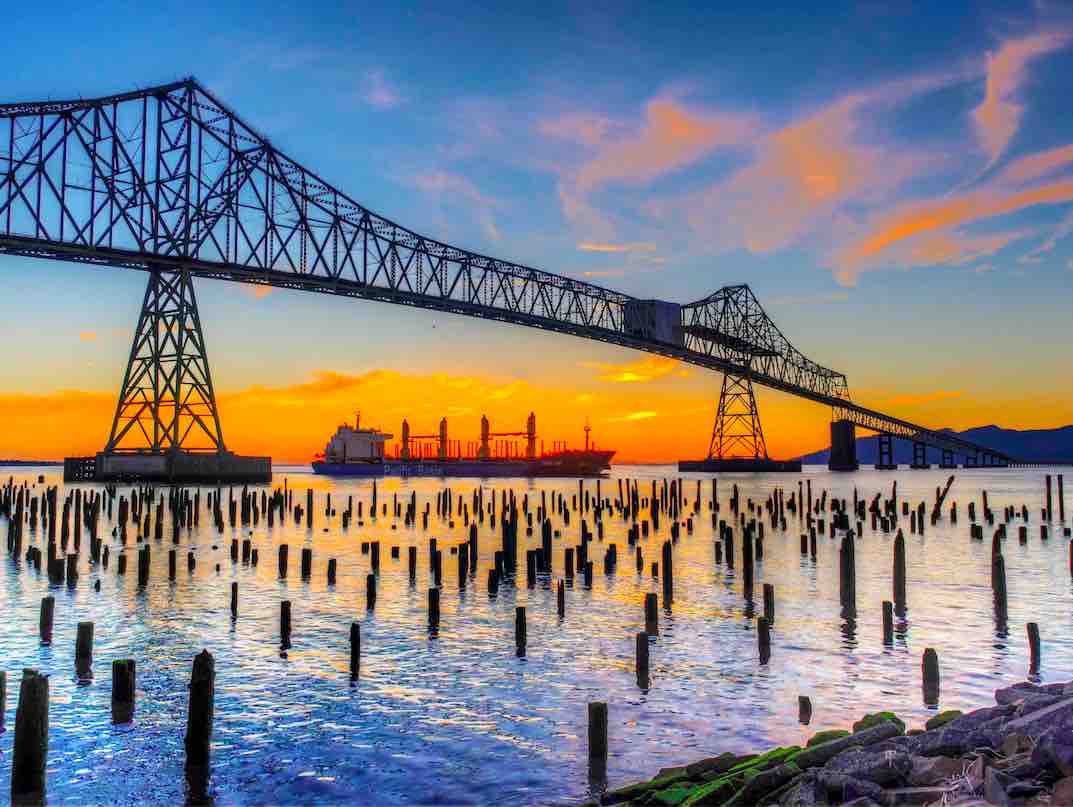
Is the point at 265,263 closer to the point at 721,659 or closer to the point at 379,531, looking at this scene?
the point at 379,531

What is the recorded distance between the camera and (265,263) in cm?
6212

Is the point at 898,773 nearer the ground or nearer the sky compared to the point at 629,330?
nearer the ground

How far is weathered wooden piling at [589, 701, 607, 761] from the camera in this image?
8.55 metres

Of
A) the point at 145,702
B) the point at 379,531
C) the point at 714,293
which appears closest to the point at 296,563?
the point at 379,531

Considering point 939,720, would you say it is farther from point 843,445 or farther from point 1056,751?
point 843,445

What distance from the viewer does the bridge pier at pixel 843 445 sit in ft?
449

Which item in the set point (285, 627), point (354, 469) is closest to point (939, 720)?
point (285, 627)

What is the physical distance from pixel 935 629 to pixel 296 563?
17.3m

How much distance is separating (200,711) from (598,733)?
3.94 metres

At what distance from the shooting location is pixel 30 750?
7.84m

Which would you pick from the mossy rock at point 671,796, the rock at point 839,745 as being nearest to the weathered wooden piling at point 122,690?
the mossy rock at point 671,796

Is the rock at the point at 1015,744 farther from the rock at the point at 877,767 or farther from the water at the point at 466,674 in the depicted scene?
the water at the point at 466,674

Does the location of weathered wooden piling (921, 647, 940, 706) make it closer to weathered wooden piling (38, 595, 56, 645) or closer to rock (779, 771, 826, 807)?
rock (779, 771, 826, 807)

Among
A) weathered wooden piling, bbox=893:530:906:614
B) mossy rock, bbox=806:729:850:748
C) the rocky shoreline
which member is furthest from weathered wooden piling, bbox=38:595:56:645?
weathered wooden piling, bbox=893:530:906:614
